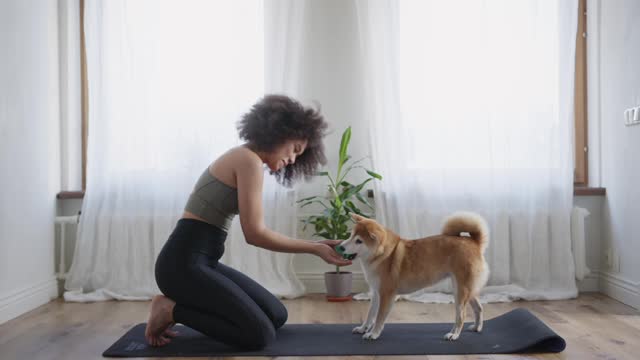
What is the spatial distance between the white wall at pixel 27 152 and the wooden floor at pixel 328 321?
0.19 metres

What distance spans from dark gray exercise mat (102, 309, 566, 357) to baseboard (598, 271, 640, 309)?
903 millimetres

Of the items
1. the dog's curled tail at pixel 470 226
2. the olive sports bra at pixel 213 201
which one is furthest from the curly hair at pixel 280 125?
the dog's curled tail at pixel 470 226

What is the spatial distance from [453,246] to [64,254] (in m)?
2.47

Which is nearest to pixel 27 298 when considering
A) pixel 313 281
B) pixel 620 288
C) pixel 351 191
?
pixel 313 281

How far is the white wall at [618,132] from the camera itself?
3.44m

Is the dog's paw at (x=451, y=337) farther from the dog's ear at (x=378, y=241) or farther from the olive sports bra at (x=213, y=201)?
the olive sports bra at (x=213, y=201)

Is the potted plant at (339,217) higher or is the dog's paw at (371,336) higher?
the potted plant at (339,217)

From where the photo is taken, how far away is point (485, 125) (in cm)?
384

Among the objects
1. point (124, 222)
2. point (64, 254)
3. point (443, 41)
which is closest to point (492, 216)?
point (443, 41)

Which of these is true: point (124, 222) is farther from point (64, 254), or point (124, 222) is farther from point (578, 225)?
point (578, 225)

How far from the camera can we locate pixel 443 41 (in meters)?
3.87

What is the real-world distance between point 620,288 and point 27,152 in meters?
3.32

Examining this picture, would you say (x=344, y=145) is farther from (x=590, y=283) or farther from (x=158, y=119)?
(x=590, y=283)

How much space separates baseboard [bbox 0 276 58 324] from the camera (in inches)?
125
